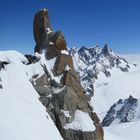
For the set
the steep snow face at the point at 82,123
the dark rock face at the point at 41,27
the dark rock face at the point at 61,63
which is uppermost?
the dark rock face at the point at 41,27

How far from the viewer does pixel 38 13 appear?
69.0 meters

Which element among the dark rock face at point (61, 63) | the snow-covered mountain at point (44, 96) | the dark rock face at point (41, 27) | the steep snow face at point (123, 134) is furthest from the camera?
the steep snow face at point (123, 134)

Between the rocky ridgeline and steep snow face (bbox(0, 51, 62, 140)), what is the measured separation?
8.12 feet

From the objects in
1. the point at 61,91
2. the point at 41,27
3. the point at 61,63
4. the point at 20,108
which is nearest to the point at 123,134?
the point at 61,63

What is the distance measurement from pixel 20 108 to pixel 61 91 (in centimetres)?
1239

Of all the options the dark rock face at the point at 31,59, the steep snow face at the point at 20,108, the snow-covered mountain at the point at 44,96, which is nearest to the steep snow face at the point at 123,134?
the snow-covered mountain at the point at 44,96

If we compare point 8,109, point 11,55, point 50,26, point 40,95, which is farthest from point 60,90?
point 50,26

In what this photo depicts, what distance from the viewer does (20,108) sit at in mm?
41406

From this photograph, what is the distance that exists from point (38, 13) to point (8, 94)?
2955 centimetres

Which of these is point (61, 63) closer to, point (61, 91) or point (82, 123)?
point (61, 91)

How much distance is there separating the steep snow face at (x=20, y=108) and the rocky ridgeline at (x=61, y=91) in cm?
248

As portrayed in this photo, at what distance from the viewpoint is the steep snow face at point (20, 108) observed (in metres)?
36.5

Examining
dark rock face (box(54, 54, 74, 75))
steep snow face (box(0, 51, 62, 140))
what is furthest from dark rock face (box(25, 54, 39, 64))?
steep snow face (box(0, 51, 62, 140))

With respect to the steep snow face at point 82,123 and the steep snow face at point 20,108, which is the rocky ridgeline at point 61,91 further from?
the steep snow face at point 20,108
